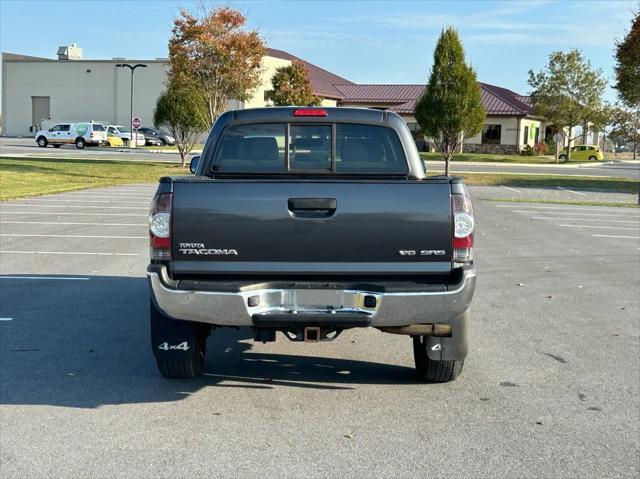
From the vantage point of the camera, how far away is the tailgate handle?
491cm

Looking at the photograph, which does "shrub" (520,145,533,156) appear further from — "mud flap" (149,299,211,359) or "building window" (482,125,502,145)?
"mud flap" (149,299,211,359)

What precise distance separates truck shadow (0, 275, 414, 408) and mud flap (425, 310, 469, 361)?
0.51 meters

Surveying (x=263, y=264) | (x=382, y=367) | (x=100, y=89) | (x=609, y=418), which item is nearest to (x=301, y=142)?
(x=263, y=264)

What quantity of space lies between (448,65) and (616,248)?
19910 mm

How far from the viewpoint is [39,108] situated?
76438 mm

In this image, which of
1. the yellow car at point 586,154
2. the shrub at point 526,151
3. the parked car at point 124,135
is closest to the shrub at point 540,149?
the shrub at point 526,151

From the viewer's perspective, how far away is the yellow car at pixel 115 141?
2255 inches

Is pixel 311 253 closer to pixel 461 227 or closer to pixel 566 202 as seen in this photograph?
pixel 461 227

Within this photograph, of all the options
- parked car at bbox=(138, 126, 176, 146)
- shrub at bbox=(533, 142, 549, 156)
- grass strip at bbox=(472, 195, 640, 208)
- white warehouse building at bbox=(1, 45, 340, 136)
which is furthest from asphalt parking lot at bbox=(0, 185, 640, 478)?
white warehouse building at bbox=(1, 45, 340, 136)

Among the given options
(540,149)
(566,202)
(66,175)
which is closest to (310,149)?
(566,202)

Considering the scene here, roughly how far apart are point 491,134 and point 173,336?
5987 centimetres

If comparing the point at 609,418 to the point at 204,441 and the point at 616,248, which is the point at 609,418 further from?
the point at 616,248

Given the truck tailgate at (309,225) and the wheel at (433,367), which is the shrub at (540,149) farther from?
the truck tailgate at (309,225)

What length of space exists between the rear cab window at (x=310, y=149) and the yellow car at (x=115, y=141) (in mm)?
53192
